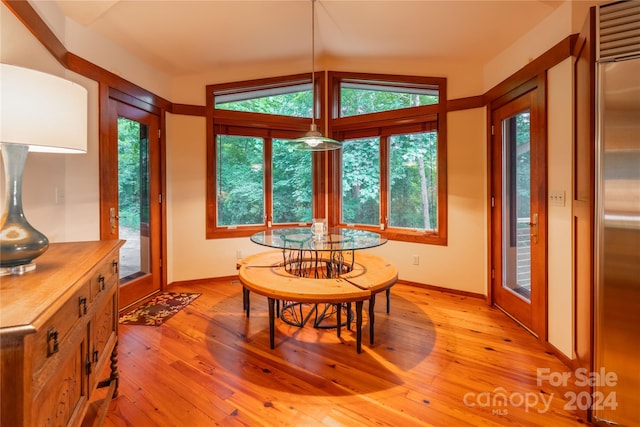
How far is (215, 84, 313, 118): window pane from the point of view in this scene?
418 cm

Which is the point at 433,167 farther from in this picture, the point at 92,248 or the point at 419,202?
the point at 92,248

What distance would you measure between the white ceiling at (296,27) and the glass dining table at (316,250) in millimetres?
2076

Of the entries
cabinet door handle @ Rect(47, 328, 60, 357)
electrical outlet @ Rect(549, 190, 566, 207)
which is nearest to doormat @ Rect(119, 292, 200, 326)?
cabinet door handle @ Rect(47, 328, 60, 357)

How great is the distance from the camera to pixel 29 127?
1072 mm

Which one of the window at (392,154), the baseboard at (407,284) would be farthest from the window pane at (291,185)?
the baseboard at (407,284)

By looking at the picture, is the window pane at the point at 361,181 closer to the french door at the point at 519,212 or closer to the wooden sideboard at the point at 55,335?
the french door at the point at 519,212

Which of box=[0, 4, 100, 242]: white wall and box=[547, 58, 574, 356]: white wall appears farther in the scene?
box=[547, 58, 574, 356]: white wall

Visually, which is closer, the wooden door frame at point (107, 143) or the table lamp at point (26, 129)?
the table lamp at point (26, 129)

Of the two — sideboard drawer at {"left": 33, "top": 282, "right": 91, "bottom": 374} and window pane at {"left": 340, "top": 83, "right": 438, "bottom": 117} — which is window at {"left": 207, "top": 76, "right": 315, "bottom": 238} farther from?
sideboard drawer at {"left": 33, "top": 282, "right": 91, "bottom": 374}

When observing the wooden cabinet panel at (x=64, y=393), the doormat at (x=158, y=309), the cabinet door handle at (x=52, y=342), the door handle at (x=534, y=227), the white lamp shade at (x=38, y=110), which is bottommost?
the doormat at (x=158, y=309)

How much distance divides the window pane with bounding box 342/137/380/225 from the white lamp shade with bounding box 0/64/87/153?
11.3 feet

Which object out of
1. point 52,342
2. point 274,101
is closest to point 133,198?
point 274,101

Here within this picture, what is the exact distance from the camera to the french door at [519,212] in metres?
2.51

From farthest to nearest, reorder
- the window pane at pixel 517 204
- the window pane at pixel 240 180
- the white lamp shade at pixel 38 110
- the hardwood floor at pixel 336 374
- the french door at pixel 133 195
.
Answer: the window pane at pixel 240 180 → the french door at pixel 133 195 → the window pane at pixel 517 204 → the hardwood floor at pixel 336 374 → the white lamp shade at pixel 38 110
